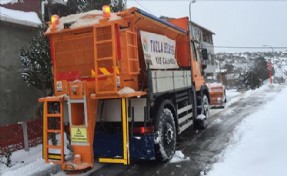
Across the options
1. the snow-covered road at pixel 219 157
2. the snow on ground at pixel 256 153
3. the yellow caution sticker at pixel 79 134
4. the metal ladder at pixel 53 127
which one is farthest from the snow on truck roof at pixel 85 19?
the snow on ground at pixel 256 153

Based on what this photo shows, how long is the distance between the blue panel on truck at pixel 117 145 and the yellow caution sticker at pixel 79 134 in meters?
0.71

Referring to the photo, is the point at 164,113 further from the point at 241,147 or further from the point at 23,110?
the point at 23,110

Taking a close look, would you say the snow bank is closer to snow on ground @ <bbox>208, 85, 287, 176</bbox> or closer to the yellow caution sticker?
the yellow caution sticker

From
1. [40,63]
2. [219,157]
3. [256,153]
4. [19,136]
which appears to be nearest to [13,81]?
[40,63]

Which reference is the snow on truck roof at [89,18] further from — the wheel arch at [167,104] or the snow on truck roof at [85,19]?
the wheel arch at [167,104]

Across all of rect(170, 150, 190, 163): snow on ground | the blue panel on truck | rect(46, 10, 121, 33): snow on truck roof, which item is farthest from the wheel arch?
rect(46, 10, 121, 33): snow on truck roof

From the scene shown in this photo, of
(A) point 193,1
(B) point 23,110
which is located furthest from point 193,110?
(A) point 193,1

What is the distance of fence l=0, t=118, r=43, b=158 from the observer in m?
8.61

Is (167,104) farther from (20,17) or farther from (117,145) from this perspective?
(20,17)

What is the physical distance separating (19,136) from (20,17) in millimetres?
5398

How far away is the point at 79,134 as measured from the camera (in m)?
6.32

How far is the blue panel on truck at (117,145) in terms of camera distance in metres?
6.79

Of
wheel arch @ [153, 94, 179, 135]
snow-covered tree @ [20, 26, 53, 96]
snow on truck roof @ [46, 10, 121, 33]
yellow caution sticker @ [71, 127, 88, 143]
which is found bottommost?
yellow caution sticker @ [71, 127, 88, 143]

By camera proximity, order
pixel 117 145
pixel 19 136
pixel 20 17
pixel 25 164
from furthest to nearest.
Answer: pixel 20 17
pixel 19 136
pixel 25 164
pixel 117 145
